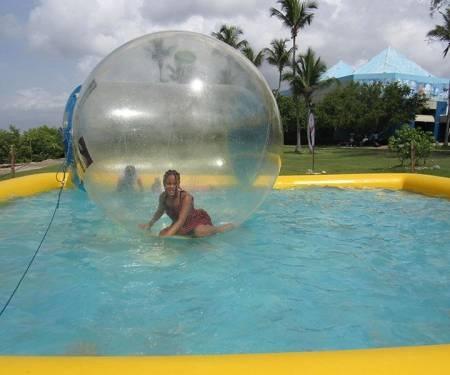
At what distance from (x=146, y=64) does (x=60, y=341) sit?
8.10 ft

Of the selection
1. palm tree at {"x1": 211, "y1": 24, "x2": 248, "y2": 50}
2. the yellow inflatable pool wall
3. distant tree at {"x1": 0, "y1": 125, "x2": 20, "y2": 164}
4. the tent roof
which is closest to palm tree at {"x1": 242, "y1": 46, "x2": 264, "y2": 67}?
palm tree at {"x1": 211, "y1": 24, "x2": 248, "y2": 50}

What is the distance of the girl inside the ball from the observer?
4141 millimetres

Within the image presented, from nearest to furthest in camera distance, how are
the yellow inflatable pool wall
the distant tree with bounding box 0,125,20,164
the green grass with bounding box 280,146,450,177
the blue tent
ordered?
the yellow inflatable pool wall → the green grass with bounding box 280,146,450,177 → the distant tree with bounding box 0,125,20,164 → the blue tent

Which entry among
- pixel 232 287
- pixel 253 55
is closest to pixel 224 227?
pixel 232 287

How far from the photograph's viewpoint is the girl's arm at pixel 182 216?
428cm

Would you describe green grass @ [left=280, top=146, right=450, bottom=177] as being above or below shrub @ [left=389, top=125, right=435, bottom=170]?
below

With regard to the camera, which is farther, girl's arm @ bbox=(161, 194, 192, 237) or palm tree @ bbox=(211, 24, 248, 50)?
palm tree @ bbox=(211, 24, 248, 50)

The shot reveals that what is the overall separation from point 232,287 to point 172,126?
1.42 metres

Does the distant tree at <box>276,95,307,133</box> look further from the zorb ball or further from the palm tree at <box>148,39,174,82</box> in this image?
the palm tree at <box>148,39,174,82</box>

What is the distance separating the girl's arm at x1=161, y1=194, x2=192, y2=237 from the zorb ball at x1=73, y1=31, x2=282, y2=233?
7 centimetres

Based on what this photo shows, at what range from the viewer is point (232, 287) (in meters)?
3.70

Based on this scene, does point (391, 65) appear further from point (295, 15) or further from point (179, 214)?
point (179, 214)

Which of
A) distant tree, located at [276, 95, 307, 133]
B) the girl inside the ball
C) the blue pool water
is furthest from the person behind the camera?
distant tree, located at [276, 95, 307, 133]

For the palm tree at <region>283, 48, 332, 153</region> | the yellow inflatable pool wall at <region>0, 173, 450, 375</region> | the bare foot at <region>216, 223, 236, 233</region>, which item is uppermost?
the palm tree at <region>283, 48, 332, 153</region>
